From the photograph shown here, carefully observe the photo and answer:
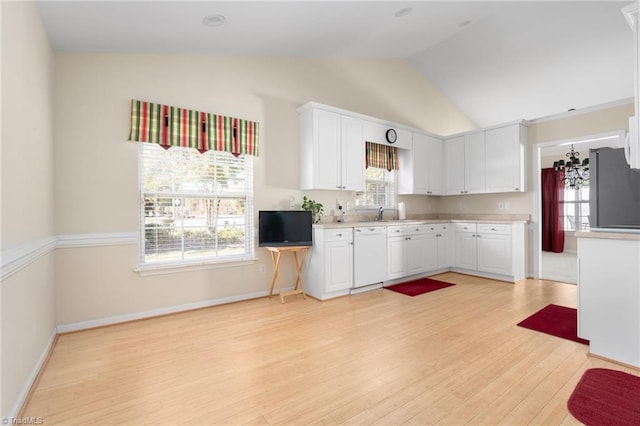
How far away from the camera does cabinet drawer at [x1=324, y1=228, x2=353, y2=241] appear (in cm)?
404

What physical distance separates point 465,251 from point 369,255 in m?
2.12

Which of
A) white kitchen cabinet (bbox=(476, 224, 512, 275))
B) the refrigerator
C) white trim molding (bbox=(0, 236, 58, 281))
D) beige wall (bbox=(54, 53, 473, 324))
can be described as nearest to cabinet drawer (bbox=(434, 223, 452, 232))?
white kitchen cabinet (bbox=(476, 224, 512, 275))

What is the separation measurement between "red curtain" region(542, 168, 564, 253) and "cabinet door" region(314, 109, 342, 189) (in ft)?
22.7

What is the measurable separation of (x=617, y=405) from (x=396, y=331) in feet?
5.02

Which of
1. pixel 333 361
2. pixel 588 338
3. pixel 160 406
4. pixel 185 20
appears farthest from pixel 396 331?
pixel 185 20

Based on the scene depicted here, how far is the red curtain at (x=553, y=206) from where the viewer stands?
8.20m

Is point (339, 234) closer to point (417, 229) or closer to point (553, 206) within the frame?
point (417, 229)

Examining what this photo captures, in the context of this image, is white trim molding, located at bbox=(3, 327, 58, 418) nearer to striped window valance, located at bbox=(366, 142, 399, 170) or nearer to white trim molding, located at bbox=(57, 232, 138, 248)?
white trim molding, located at bbox=(57, 232, 138, 248)

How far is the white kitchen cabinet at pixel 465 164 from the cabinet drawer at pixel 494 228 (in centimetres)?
72

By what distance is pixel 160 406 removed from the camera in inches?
73.5

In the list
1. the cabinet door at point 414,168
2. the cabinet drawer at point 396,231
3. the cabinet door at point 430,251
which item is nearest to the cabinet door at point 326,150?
the cabinet drawer at point 396,231

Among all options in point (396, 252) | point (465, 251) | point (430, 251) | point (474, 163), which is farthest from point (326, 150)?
point (465, 251)

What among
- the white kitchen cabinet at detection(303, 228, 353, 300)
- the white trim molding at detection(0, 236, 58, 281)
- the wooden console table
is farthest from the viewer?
the white kitchen cabinet at detection(303, 228, 353, 300)

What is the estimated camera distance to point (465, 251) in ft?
18.0
